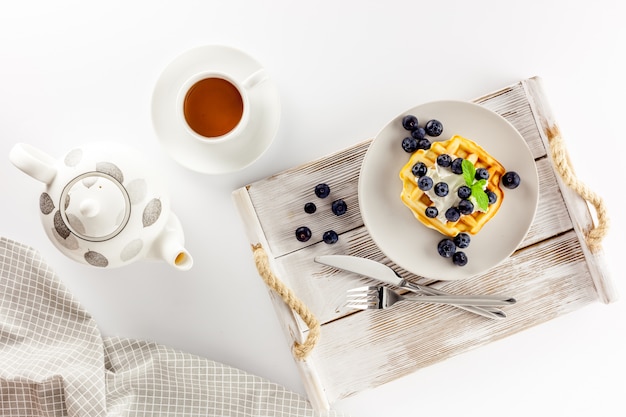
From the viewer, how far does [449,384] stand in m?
1.27

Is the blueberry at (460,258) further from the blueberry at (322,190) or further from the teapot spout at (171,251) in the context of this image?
the teapot spout at (171,251)

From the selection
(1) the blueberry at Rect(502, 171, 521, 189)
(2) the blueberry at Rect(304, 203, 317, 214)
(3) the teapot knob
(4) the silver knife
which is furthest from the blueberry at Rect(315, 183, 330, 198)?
(3) the teapot knob

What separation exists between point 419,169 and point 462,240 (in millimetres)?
163

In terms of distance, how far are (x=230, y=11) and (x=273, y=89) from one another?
0.71ft

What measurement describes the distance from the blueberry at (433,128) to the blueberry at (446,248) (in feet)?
0.68

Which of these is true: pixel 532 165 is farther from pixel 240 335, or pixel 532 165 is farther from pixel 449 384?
pixel 240 335

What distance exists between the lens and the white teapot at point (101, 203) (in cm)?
91

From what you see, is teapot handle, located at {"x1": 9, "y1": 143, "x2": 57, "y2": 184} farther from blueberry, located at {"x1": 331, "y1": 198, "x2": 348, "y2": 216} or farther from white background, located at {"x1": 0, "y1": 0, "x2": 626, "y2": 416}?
blueberry, located at {"x1": 331, "y1": 198, "x2": 348, "y2": 216}

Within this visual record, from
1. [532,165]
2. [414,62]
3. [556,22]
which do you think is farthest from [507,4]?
[532,165]

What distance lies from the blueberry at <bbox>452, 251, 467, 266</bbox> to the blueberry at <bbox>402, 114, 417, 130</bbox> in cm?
26

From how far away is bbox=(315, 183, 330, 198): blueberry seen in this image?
3.84 ft

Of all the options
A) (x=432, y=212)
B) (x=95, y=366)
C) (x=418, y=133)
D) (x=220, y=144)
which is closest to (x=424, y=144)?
(x=418, y=133)

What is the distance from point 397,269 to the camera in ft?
3.93

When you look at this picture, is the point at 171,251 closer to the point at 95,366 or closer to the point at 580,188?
the point at 95,366
